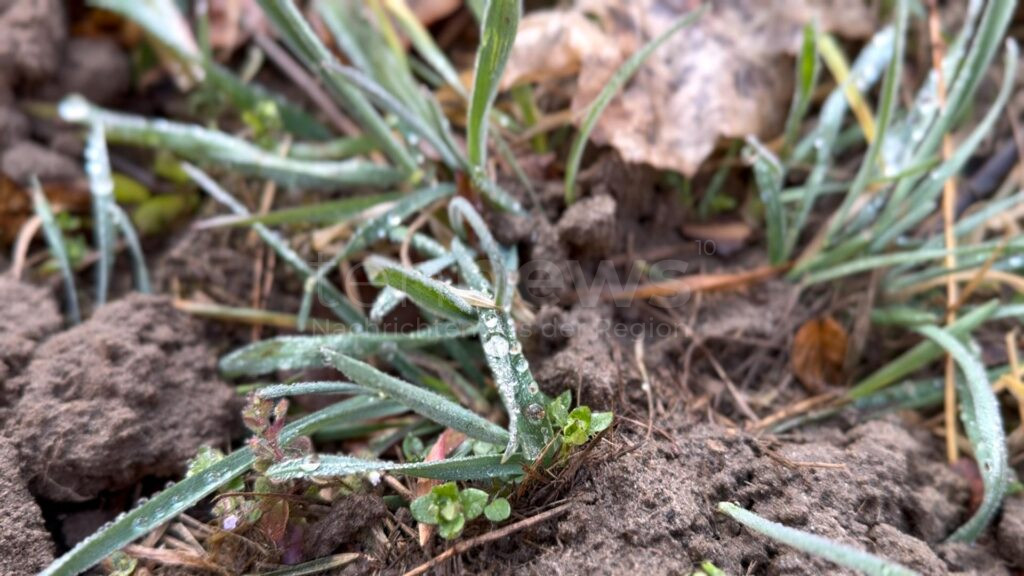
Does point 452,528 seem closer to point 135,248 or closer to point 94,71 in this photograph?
point 135,248

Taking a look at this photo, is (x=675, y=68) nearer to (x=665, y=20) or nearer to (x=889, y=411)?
(x=665, y=20)

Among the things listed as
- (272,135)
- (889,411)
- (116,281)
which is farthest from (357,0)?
(889,411)

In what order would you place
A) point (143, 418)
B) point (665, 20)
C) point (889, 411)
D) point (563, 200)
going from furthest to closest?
point (665, 20) < point (563, 200) < point (889, 411) < point (143, 418)

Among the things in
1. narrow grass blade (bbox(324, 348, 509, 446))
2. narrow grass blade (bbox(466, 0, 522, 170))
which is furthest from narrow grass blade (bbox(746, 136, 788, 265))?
narrow grass blade (bbox(324, 348, 509, 446))

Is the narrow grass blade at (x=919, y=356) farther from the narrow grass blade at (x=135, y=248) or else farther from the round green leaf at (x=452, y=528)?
the narrow grass blade at (x=135, y=248)

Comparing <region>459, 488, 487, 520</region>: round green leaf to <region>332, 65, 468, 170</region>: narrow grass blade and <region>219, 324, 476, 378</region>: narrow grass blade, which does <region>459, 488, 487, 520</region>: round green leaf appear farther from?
<region>332, 65, 468, 170</region>: narrow grass blade

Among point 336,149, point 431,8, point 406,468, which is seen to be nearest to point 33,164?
point 336,149
